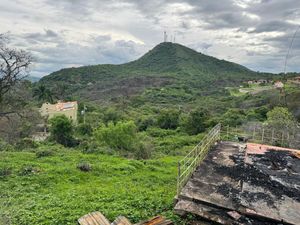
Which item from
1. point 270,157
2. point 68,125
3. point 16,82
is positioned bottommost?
point 68,125

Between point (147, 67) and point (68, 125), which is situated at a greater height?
point (147, 67)

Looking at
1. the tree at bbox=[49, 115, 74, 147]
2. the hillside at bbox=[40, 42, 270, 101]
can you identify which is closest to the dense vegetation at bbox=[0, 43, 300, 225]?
the tree at bbox=[49, 115, 74, 147]

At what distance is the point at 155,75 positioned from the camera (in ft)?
415

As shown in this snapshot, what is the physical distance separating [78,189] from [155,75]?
11376 centimetres

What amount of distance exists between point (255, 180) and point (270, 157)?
2844 mm

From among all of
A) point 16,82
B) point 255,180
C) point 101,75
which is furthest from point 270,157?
point 101,75

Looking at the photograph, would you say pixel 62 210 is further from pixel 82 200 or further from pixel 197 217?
pixel 197 217

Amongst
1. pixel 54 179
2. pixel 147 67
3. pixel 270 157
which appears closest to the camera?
pixel 270 157

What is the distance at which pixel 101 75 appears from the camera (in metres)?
138

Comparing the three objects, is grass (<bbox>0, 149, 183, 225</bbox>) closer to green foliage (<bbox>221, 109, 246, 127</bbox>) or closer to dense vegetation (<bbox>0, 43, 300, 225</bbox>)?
dense vegetation (<bbox>0, 43, 300, 225</bbox>)

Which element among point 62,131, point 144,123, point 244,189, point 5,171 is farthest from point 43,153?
point 144,123

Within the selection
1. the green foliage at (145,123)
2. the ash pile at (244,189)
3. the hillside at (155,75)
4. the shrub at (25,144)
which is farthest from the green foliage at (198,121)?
the hillside at (155,75)

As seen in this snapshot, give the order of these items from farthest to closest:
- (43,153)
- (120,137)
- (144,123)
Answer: (144,123) → (120,137) → (43,153)

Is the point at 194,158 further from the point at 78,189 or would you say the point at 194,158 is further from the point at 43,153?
the point at 43,153
